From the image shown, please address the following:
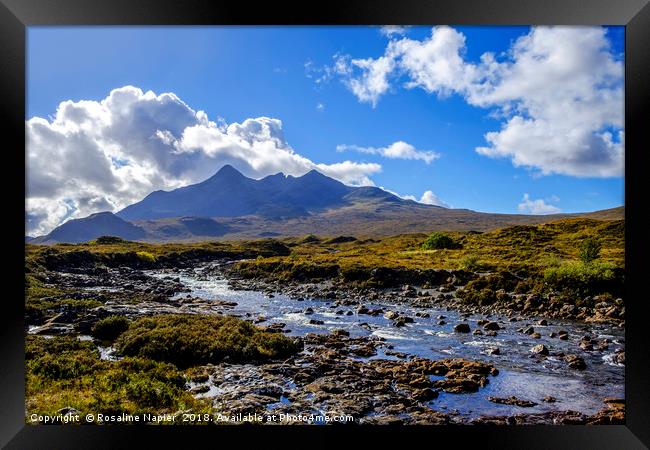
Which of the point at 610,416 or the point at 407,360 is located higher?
the point at 407,360

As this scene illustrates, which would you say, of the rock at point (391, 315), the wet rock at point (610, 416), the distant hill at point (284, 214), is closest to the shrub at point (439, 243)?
the distant hill at point (284, 214)

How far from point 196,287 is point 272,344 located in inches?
492

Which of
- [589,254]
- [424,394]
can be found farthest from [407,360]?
[589,254]

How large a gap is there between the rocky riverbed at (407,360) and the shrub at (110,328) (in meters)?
0.39

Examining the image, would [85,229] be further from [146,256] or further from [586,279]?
[586,279]

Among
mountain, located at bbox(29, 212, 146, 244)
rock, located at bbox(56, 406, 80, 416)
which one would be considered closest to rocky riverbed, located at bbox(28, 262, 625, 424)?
mountain, located at bbox(29, 212, 146, 244)

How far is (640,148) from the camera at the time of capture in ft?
19.5

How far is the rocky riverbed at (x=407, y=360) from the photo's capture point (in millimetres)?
7328

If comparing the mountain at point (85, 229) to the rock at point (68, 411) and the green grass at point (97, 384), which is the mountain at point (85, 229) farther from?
the rock at point (68, 411)

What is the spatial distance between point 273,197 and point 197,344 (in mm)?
68142

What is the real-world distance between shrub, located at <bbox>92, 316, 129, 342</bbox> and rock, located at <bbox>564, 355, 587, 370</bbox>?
12182mm
